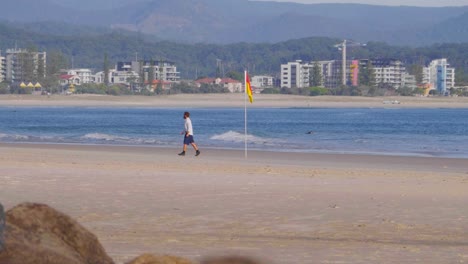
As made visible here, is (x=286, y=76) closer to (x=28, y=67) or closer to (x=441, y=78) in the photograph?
(x=441, y=78)

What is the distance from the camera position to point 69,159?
22.4 metres

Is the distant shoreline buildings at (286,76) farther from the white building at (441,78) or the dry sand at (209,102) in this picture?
the dry sand at (209,102)

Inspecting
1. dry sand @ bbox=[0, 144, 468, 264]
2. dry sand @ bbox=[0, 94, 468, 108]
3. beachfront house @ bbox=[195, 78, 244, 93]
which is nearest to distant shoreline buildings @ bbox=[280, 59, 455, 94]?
beachfront house @ bbox=[195, 78, 244, 93]

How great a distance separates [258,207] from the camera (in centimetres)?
1255

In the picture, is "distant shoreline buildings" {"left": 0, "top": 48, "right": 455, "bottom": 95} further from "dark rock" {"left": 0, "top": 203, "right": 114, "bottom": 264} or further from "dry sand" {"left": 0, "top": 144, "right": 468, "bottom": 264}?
"dark rock" {"left": 0, "top": 203, "right": 114, "bottom": 264}

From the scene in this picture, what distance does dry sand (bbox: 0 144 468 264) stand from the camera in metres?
9.10

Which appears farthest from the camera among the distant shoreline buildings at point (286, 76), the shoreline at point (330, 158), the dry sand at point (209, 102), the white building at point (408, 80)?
the white building at point (408, 80)

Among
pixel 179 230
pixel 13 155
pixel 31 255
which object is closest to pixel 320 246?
pixel 179 230

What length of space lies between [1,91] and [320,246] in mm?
135266

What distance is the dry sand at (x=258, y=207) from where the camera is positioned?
910 cm

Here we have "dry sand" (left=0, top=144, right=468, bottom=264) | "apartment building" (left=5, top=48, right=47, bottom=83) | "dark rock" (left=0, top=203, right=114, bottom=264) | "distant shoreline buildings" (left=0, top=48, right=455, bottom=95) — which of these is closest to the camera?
"dark rock" (left=0, top=203, right=114, bottom=264)

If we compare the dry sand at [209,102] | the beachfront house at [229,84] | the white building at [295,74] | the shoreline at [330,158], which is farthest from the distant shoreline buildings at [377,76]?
the shoreline at [330,158]

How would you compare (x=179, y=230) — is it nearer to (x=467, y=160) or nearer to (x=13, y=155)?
(x=13, y=155)

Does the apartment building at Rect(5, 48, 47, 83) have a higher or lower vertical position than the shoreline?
higher
